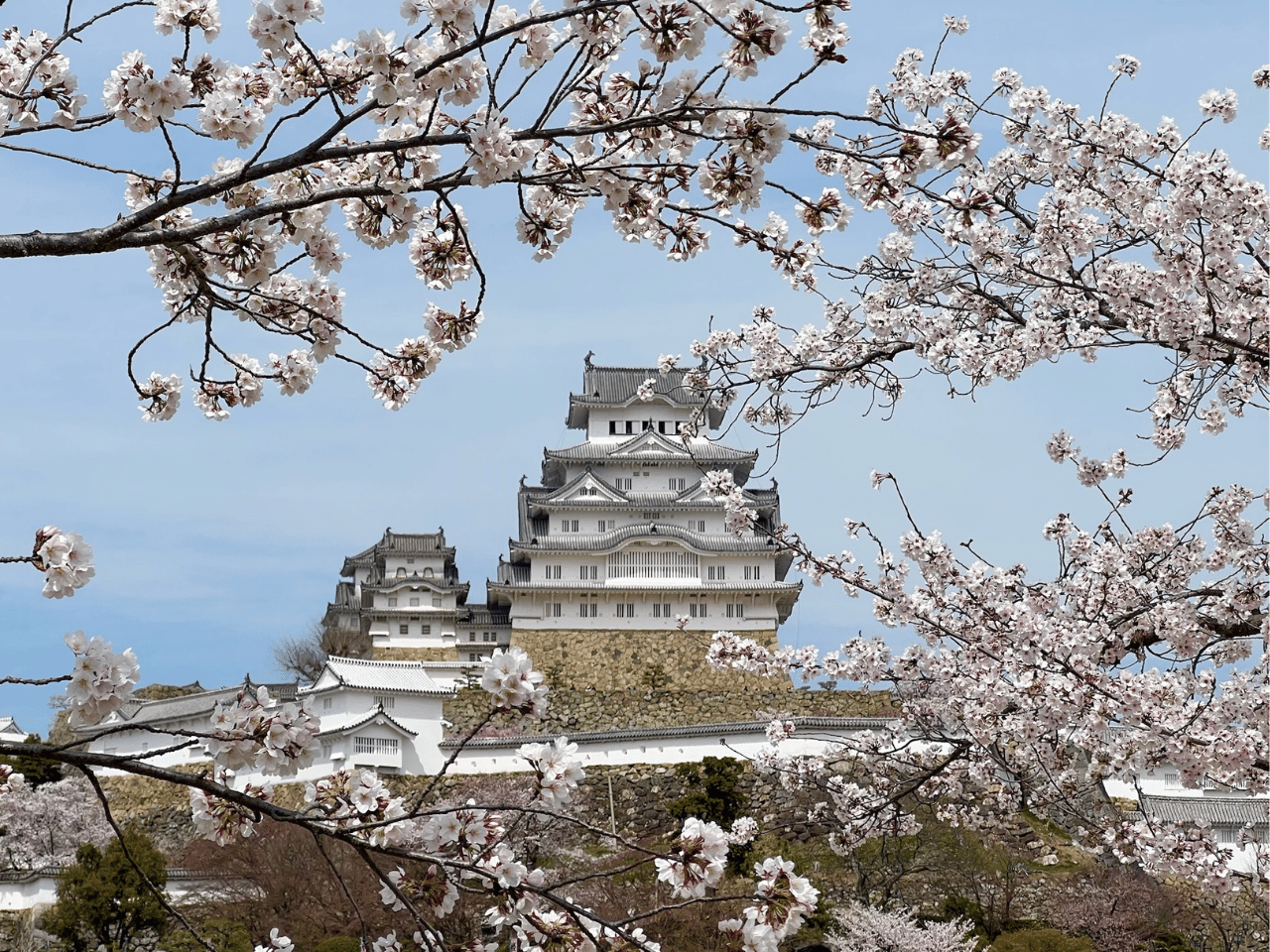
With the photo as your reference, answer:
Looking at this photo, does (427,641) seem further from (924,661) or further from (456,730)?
(924,661)

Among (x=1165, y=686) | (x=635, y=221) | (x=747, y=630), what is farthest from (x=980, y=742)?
(x=747, y=630)

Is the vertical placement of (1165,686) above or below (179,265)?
below

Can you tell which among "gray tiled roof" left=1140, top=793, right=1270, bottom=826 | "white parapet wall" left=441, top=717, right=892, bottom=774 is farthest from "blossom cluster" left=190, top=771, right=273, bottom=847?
"gray tiled roof" left=1140, top=793, right=1270, bottom=826

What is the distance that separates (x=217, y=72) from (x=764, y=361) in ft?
14.8

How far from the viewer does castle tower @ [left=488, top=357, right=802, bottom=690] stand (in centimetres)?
3384

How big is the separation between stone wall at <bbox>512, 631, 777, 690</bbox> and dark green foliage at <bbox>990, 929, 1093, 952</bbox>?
16.8 metres

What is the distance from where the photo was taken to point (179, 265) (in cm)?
419

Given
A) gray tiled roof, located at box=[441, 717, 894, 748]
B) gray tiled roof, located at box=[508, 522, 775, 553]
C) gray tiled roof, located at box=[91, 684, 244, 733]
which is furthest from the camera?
gray tiled roof, located at box=[508, 522, 775, 553]

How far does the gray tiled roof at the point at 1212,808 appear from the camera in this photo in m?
27.4

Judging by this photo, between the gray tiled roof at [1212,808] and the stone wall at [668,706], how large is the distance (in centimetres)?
675

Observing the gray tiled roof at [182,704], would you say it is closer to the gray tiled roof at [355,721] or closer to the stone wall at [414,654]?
the gray tiled roof at [355,721]

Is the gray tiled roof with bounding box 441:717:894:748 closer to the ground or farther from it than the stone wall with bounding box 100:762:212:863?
farther from it

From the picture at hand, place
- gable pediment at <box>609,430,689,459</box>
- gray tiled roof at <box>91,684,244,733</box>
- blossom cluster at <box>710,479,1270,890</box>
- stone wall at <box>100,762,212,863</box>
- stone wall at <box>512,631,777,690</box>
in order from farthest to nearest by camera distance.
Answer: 1. gable pediment at <box>609,430,689,459</box>
2. stone wall at <box>512,631,777,690</box>
3. gray tiled roof at <box>91,684,244,733</box>
4. stone wall at <box>100,762,212,863</box>
5. blossom cluster at <box>710,479,1270,890</box>

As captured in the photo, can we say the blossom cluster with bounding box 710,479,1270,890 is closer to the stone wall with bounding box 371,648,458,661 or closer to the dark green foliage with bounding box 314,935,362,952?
the dark green foliage with bounding box 314,935,362,952
